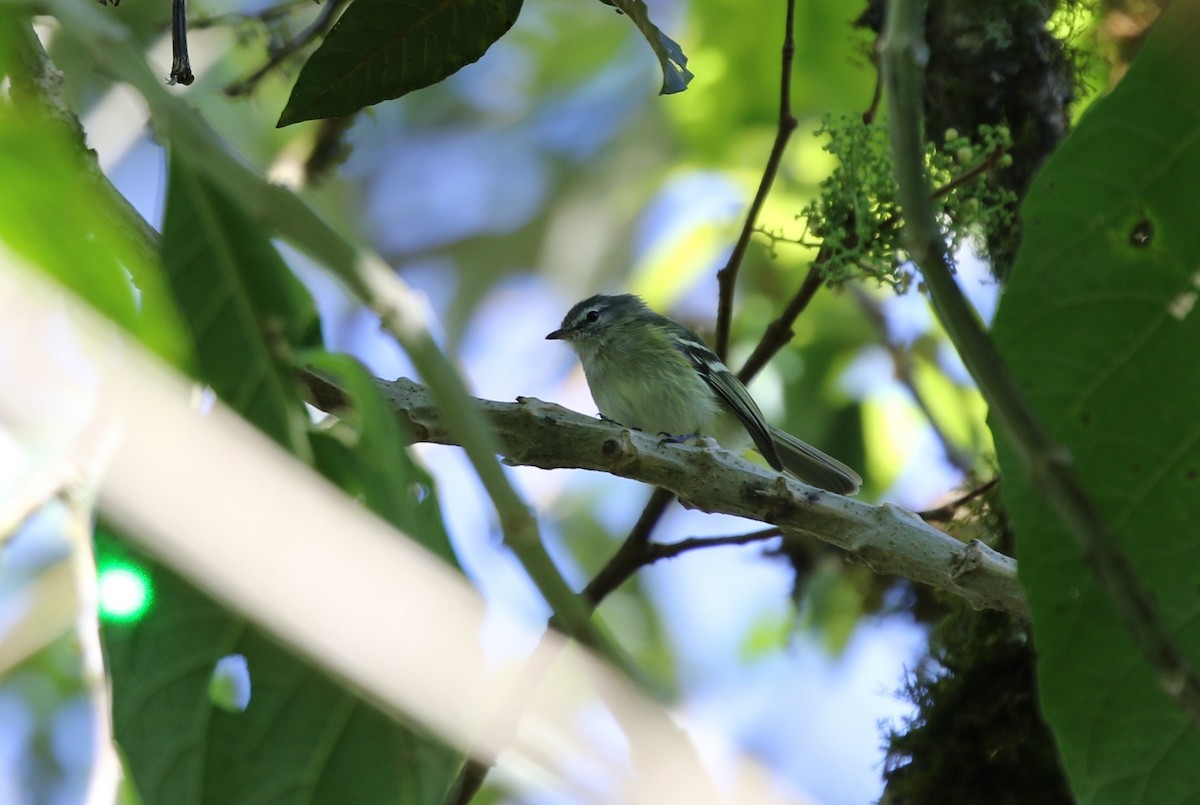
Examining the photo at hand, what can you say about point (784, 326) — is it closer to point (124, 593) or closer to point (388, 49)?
point (388, 49)

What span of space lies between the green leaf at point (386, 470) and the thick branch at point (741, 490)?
1.19 m

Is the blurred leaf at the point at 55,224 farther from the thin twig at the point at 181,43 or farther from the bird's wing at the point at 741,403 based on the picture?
the bird's wing at the point at 741,403

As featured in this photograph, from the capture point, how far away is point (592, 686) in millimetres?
1108

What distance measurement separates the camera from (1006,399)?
3.70 ft

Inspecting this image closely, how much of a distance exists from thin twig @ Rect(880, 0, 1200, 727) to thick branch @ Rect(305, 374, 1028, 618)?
1.58 meters

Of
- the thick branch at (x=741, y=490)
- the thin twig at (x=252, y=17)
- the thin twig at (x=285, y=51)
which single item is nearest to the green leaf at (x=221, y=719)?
the thick branch at (x=741, y=490)

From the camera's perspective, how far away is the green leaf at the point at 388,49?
2.42 metres

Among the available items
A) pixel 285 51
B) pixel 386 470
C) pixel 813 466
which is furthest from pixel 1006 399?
pixel 813 466

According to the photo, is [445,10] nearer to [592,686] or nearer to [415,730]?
[415,730]

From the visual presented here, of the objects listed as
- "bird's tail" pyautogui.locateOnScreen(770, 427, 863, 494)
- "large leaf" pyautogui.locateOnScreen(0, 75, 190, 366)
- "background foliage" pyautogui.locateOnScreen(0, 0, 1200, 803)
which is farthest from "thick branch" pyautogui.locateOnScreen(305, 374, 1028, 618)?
"bird's tail" pyautogui.locateOnScreen(770, 427, 863, 494)

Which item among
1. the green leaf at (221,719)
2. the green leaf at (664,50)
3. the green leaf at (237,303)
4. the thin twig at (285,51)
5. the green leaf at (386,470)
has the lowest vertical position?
the green leaf at (221,719)

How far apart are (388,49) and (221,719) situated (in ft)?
4.79

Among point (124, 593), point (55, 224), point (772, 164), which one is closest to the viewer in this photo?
point (55, 224)

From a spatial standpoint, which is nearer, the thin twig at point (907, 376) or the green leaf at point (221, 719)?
the green leaf at point (221, 719)
